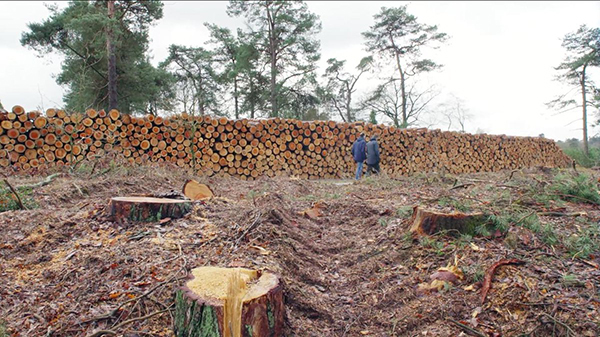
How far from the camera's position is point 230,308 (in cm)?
200

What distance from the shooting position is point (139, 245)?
3.33 metres

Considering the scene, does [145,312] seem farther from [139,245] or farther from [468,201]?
[468,201]

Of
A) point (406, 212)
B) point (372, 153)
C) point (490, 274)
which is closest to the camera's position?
point (490, 274)

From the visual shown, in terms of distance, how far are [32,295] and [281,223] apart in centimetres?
245

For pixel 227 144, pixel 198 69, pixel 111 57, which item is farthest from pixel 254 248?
Result: pixel 198 69

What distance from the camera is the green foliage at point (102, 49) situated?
13.2 m

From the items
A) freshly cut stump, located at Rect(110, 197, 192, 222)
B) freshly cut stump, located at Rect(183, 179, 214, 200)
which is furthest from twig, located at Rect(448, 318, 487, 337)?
freshly cut stump, located at Rect(183, 179, 214, 200)

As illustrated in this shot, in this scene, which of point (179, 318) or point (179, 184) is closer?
point (179, 318)

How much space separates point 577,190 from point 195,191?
5241mm

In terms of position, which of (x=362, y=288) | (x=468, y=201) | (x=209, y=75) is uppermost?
(x=209, y=75)

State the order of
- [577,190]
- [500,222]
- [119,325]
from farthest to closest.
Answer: [577,190] → [500,222] → [119,325]

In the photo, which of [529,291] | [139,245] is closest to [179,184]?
[139,245]

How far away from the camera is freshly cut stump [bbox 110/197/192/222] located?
3900 mm

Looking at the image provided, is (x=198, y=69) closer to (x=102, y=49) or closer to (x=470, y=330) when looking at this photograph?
(x=102, y=49)
